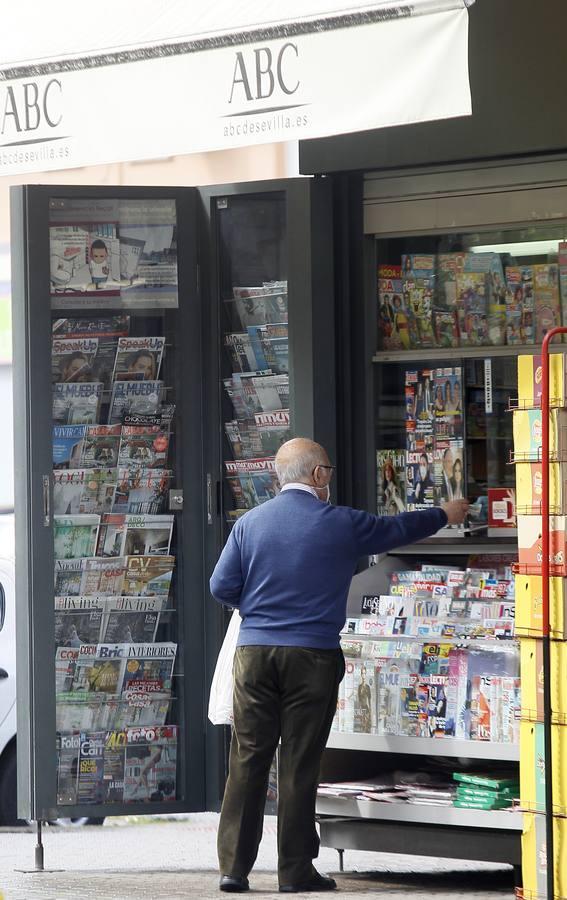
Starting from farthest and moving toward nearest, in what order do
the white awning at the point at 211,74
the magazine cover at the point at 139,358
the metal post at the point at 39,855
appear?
the magazine cover at the point at 139,358
the metal post at the point at 39,855
the white awning at the point at 211,74

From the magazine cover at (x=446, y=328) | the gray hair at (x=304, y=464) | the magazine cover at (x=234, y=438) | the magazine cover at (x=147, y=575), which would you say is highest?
the magazine cover at (x=446, y=328)

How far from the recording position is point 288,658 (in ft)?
16.8

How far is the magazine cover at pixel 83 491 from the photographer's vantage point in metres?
6.31

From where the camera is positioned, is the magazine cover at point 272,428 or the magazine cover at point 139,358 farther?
the magazine cover at point 139,358

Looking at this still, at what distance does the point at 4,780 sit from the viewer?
7797mm

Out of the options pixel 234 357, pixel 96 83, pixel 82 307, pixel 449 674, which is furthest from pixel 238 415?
pixel 96 83

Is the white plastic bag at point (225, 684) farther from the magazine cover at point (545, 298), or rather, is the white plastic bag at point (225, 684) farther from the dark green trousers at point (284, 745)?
the magazine cover at point (545, 298)

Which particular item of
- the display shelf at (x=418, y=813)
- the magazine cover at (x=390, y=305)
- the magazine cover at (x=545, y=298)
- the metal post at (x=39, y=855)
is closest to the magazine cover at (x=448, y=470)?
the magazine cover at (x=390, y=305)

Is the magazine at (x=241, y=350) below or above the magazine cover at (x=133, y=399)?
above

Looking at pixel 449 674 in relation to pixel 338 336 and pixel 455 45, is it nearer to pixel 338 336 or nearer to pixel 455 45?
pixel 338 336

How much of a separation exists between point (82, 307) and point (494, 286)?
1.87 m

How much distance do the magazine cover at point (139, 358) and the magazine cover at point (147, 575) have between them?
836 millimetres

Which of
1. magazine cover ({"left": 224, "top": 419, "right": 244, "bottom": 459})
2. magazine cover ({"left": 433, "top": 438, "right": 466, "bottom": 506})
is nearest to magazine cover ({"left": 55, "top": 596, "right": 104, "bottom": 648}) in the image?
magazine cover ({"left": 224, "top": 419, "right": 244, "bottom": 459})

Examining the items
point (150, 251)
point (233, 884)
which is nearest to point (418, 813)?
point (233, 884)
